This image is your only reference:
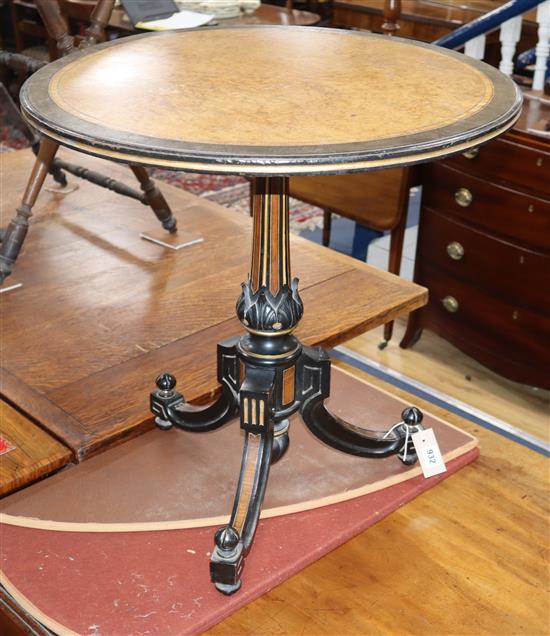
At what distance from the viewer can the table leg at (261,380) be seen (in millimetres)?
1359

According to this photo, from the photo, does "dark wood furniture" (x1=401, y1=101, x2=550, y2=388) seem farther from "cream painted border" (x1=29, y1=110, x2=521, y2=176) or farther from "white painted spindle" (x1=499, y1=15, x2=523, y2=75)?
"cream painted border" (x1=29, y1=110, x2=521, y2=176)

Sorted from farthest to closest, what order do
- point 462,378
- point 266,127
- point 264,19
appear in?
point 264,19
point 462,378
point 266,127

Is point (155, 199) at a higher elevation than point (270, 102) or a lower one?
lower

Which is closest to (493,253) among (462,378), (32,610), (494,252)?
(494,252)

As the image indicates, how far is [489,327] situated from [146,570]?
4.25 ft

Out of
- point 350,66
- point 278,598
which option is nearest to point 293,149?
point 350,66

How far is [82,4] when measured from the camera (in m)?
4.05

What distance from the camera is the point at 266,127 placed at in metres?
1.14

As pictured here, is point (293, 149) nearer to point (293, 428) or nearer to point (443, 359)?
point (293, 428)

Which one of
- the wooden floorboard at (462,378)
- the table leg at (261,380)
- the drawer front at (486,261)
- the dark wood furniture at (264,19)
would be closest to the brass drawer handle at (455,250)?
the drawer front at (486,261)

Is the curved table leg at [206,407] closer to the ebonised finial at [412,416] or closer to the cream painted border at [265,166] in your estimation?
the ebonised finial at [412,416]

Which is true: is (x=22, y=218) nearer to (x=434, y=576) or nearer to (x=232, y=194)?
(x=434, y=576)

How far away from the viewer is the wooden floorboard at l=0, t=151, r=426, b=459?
1577 millimetres

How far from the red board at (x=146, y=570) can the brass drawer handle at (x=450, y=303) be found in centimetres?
100
